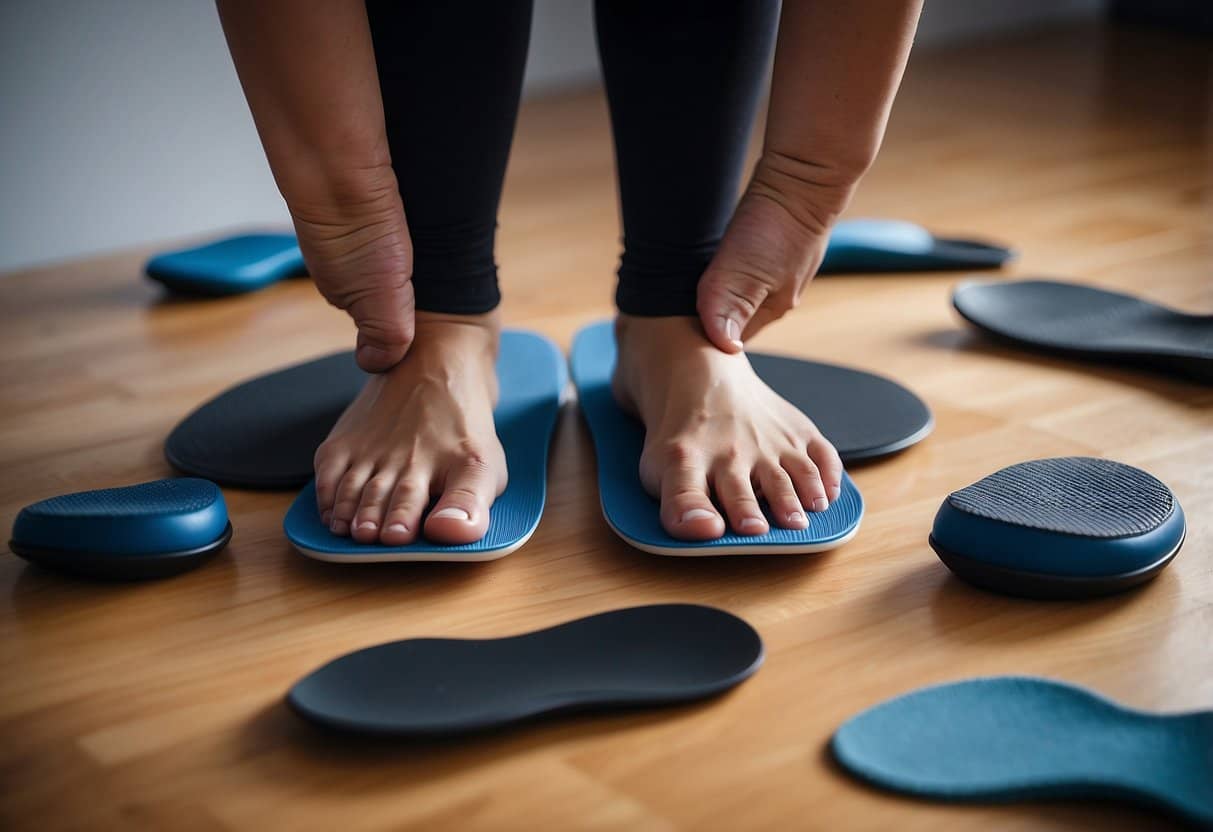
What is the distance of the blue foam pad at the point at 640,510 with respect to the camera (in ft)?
3.12

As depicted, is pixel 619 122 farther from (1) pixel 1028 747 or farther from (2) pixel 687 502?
(1) pixel 1028 747

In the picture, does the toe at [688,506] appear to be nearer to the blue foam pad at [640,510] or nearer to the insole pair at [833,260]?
the blue foam pad at [640,510]

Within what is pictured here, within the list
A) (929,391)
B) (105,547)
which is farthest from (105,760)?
(929,391)

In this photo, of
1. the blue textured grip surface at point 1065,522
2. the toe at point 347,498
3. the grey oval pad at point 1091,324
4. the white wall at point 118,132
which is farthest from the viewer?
the white wall at point 118,132

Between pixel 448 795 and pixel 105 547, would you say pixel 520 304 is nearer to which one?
pixel 105 547

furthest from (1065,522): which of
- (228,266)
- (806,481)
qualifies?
(228,266)

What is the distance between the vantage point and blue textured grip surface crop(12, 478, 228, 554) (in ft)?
3.07

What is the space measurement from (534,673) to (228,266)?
1.01 m

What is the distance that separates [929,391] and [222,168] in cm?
124

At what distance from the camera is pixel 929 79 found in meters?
2.93

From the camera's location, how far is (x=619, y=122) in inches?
45.3

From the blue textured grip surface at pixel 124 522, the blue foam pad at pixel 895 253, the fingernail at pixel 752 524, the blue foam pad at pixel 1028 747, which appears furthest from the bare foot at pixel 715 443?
the blue foam pad at pixel 895 253

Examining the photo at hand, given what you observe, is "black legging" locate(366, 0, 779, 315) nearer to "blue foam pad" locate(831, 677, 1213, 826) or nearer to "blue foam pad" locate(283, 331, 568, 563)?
"blue foam pad" locate(283, 331, 568, 563)

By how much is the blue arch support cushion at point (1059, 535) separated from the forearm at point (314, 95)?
1.68 feet
